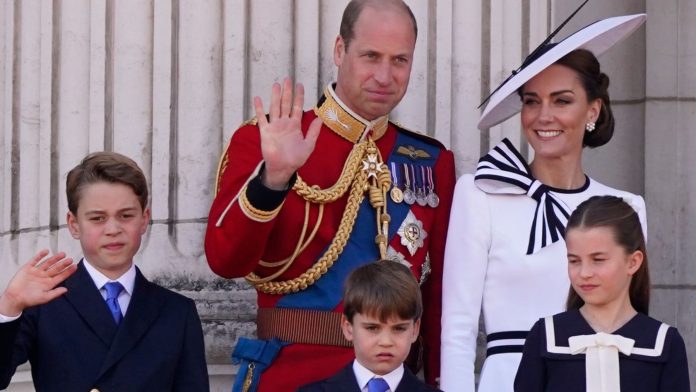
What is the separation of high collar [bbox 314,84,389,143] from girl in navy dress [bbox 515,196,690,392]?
84 cm

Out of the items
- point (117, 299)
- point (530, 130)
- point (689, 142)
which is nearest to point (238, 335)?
point (117, 299)

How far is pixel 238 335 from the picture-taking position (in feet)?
18.9

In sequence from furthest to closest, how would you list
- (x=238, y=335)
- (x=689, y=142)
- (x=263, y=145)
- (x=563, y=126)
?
(x=689, y=142) < (x=238, y=335) < (x=563, y=126) < (x=263, y=145)

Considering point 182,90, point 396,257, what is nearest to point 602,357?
point 396,257

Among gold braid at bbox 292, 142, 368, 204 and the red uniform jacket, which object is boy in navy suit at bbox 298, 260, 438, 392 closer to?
the red uniform jacket

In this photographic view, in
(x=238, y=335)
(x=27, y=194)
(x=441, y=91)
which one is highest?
(x=441, y=91)

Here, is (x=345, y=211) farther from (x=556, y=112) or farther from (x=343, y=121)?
(x=556, y=112)

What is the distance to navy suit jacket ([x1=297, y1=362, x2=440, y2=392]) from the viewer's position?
4773 millimetres

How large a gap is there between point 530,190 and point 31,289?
153cm

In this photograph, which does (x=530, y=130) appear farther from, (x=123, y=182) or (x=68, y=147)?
(x=68, y=147)

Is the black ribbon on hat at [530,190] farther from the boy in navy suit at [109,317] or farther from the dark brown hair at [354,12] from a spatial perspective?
the boy in navy suit at [109,317]

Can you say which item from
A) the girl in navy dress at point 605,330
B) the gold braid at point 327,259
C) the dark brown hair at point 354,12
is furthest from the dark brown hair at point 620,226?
the dark brown hair at point 354,12

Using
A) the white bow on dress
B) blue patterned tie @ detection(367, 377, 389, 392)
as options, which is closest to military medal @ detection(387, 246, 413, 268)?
blue patterned tie @ detection(367, 377, 389, 392)

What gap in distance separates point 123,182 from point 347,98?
2.47 ft
